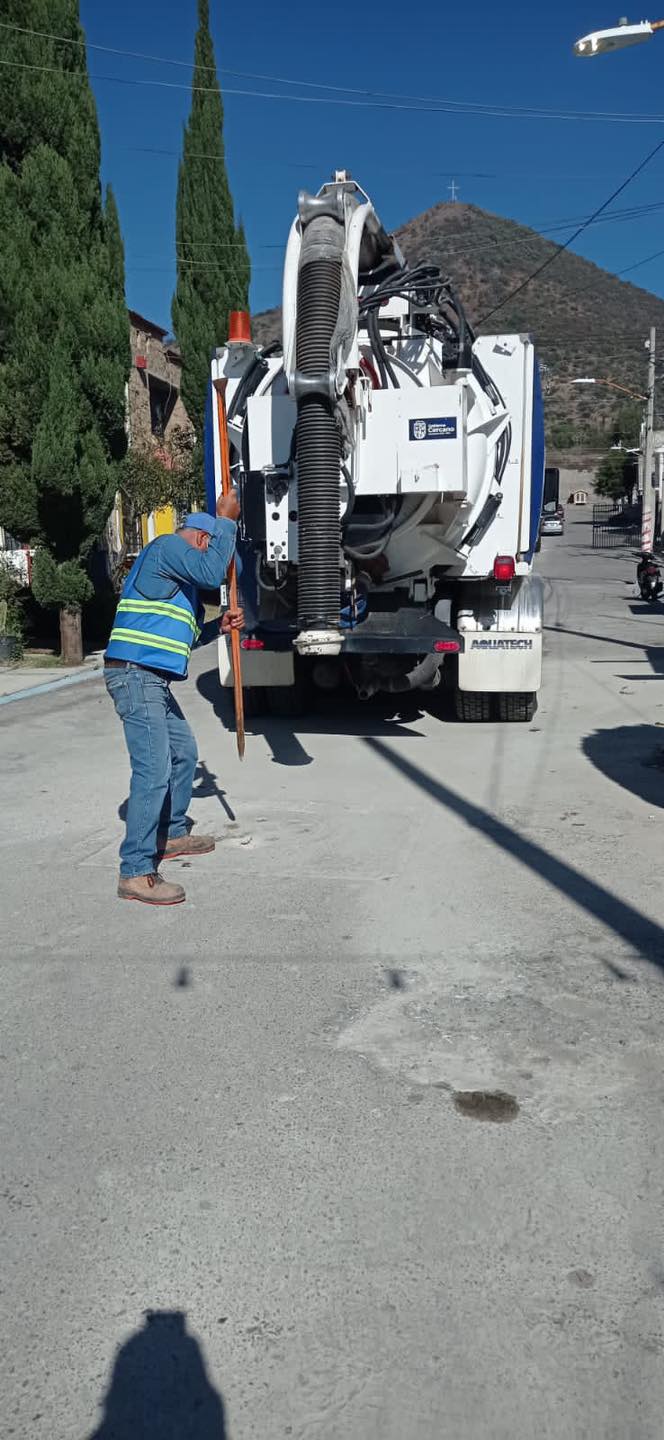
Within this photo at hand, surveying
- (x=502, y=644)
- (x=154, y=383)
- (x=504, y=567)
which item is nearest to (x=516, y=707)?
(x=502, y=644)

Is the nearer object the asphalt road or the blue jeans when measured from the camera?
the asphalt road

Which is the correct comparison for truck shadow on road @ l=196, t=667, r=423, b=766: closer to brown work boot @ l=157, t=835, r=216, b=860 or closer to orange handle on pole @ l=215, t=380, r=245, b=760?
orange handle on pole @ l=215, t=380, r=245, b=760

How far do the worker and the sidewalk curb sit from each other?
673 centimetres

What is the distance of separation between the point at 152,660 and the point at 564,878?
2.18 m

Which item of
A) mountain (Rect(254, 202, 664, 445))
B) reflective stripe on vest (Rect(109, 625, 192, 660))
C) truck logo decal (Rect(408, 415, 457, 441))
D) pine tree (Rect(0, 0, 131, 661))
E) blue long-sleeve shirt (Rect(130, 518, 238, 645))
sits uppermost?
mountain (Rect(254, 202, 664, 445))

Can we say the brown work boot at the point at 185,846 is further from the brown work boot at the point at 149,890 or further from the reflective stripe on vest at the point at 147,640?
the reflective stripe on vest at the point at 147,640

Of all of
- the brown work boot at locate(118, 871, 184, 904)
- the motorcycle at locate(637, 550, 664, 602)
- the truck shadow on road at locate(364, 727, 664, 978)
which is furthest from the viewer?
the motorcycle at locate(637, 550, 664, 602)

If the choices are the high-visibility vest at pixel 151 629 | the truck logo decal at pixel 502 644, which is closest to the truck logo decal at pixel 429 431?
the truck logo decal at pixel 502 644

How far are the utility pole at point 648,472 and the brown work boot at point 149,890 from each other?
67.4 ft

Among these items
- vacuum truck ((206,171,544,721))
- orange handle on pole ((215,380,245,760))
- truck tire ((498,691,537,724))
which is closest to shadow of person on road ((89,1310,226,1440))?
orange handle on pole ((215,380,245,760))

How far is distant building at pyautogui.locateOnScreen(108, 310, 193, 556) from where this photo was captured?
68.2 feet

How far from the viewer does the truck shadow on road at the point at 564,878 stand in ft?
16.0

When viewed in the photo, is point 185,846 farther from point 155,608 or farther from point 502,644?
point 502,644

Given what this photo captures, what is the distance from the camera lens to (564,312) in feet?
383
